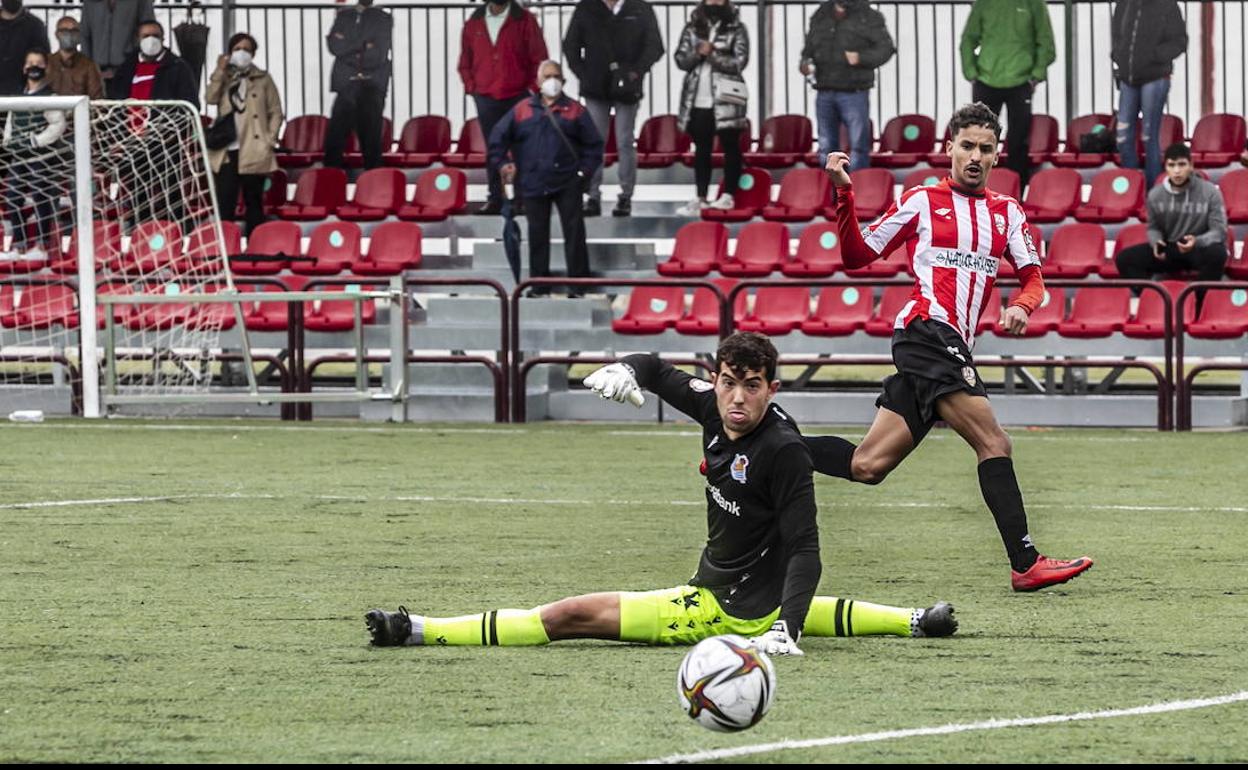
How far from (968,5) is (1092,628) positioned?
16.2 metres

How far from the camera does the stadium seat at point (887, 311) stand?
18.1m

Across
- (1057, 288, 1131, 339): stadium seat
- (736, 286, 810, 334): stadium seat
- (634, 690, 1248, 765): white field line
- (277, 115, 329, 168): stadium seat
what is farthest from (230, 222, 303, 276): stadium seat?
(634, 690, 1248, 765): white field line

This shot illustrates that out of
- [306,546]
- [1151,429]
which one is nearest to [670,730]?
[306,546]

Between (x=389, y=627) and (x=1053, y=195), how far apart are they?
14.2m

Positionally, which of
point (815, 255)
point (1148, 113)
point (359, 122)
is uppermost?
point (359, 122)

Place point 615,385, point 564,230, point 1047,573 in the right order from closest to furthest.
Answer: point 615,385 < point 1047,573 < point 564,230

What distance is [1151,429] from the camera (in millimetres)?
17094

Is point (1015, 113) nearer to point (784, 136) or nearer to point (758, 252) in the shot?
point (758, 252)

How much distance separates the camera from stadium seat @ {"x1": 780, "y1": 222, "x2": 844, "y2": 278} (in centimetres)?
1911

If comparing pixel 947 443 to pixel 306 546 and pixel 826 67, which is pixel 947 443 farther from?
pixel 306 546

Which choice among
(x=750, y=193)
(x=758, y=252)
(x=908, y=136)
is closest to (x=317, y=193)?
(x=750, y=193)

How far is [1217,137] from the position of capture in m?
21.1

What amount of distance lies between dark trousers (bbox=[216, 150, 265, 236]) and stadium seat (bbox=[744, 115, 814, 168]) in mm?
4975

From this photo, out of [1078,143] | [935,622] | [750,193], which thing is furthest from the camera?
[1078,143]
